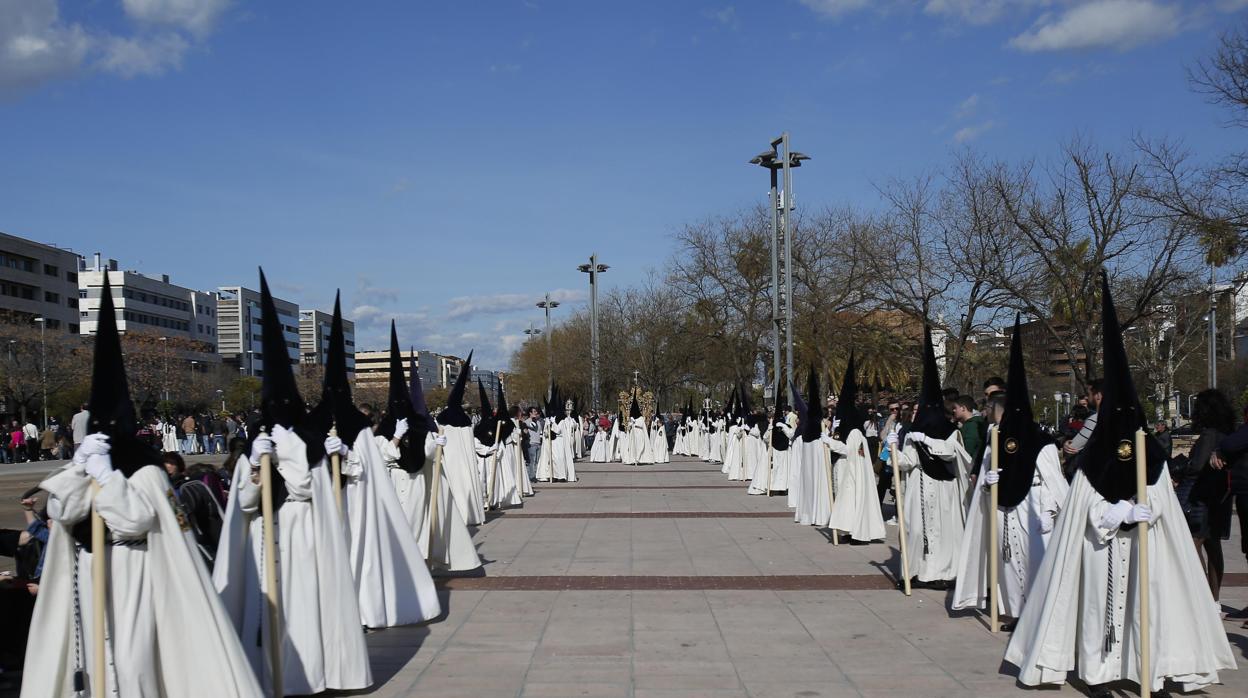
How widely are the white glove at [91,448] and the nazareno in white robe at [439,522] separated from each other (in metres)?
5.75

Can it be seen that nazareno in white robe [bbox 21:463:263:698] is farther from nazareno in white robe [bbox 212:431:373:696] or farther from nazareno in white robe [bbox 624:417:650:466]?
nazareno in white robe [bbox 624:417:650:466]

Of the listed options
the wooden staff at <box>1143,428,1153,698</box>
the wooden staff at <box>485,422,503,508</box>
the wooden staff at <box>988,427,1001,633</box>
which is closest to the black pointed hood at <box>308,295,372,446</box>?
the wooden staff at <box>988,427,1001,633</box>

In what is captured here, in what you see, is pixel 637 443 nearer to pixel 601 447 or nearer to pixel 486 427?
pixel 601 447

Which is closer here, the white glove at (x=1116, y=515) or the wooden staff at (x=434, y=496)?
the white glove at (x=1116, y=515)

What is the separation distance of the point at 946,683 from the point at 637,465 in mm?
28613

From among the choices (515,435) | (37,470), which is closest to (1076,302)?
(515,435)

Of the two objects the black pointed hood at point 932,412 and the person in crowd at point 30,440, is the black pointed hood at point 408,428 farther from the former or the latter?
the person in crowd at point 30,440

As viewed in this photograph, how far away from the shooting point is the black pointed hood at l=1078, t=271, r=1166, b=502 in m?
6.31

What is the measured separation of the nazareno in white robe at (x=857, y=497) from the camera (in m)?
13.6

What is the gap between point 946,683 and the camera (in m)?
6.89

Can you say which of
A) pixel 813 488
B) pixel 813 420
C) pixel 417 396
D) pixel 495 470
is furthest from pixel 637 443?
pixel 417 396

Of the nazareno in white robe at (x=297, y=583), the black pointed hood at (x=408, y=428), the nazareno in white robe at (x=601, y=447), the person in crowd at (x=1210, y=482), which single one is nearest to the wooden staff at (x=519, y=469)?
the black pointed hood at (x=408, y=428)

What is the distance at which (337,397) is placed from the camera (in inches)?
310

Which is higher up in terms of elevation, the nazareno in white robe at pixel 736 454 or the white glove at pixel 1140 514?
the white glove at pixel 1140 514
